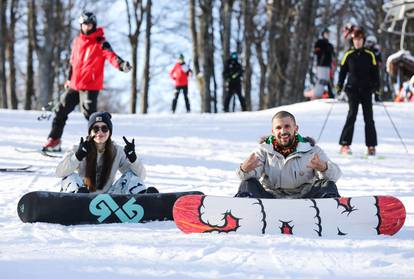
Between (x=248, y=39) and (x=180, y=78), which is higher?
(x=248, y=39)

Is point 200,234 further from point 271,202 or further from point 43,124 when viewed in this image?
point 43,124

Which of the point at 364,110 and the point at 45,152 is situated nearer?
the point at 45,152

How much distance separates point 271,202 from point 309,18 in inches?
615

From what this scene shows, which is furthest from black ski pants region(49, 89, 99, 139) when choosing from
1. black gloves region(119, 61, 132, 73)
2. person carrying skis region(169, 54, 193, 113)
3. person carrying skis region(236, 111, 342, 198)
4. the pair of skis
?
person carrying skis region(169, 54, 193, 113)

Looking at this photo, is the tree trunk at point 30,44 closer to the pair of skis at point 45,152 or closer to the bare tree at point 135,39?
the bare tree at point 135,39

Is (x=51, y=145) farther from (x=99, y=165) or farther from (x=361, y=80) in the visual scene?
(x=361, y=80)

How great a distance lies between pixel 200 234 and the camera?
400cm

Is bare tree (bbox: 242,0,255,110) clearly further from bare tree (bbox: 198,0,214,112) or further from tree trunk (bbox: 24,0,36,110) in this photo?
tree trunk (bbox: 24,0,36,110)

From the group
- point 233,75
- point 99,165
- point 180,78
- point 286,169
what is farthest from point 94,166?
point 180,78

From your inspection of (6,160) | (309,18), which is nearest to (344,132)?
(6,160)

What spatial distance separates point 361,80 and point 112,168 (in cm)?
497

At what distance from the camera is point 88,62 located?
27.2 feet

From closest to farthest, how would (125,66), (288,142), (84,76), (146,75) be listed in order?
(288,142) → (125,66) → (84,76) → (146,75)

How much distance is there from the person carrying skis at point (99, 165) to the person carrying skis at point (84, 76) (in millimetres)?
3093
